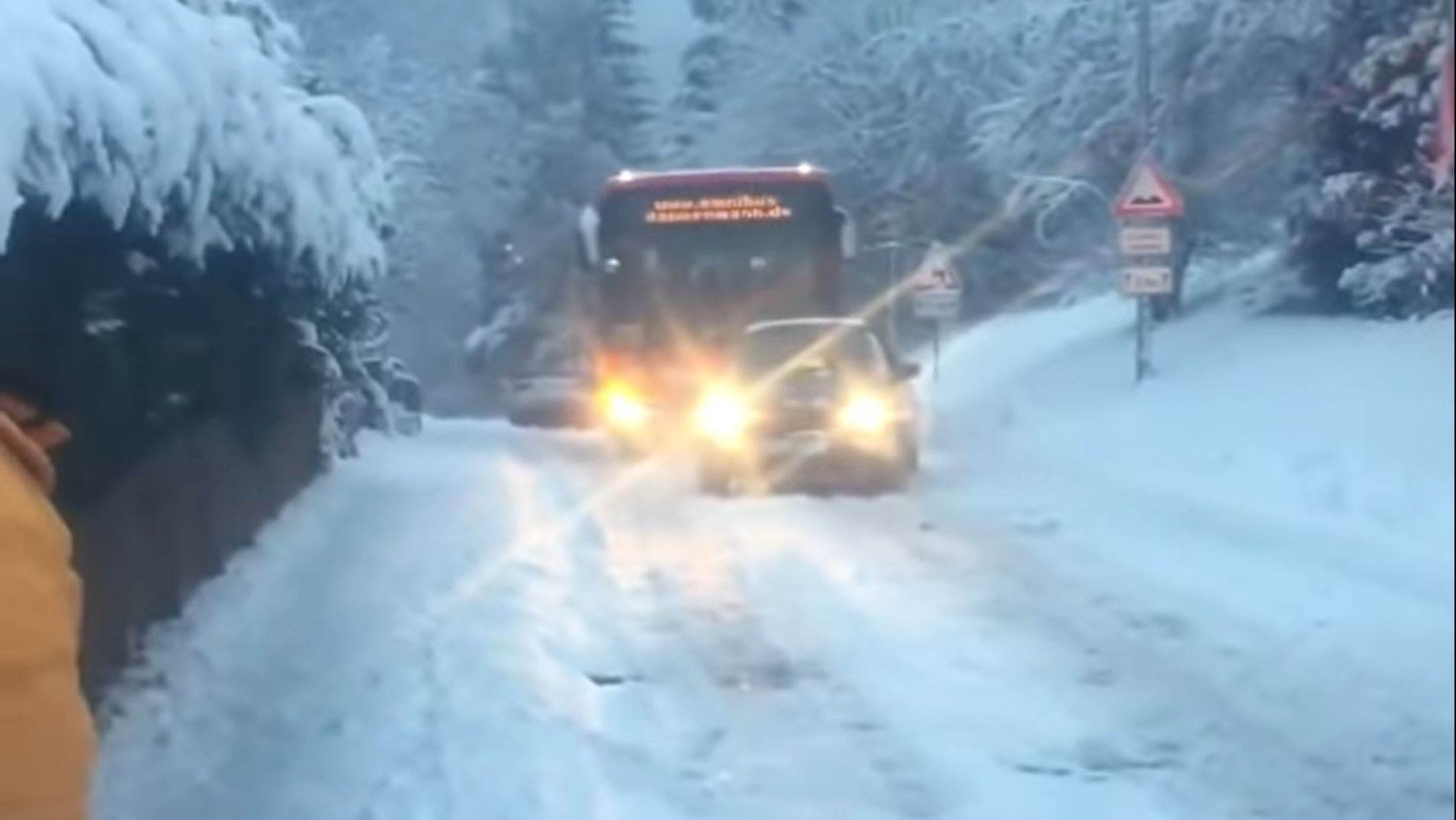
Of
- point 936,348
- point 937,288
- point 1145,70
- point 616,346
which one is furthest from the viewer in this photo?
point 936,348

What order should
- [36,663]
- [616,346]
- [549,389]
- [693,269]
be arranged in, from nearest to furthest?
[36,663], [549,389], [616,346], [693,269]

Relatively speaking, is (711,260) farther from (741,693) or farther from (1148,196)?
(1148,196)

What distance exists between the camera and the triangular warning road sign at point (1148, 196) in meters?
9.05

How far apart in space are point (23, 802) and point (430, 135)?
483 cm

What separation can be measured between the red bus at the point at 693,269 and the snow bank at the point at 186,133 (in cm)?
126

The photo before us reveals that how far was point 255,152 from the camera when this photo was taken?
11.2 meters

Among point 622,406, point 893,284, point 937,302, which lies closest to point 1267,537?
point 937,302

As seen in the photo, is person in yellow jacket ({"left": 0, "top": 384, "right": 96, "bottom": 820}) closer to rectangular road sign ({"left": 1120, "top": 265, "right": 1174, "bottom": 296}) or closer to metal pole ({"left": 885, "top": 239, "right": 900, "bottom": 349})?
rectangular road sign ({"left": 1120, "top": 265, "right": 1174, "bottom": 296})

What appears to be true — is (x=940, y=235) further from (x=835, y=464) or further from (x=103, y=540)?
(x=835, y=464)

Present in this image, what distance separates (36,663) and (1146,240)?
252 inches

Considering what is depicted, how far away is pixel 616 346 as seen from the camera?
604 inches

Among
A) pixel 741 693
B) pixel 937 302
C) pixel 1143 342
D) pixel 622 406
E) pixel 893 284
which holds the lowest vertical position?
pixel 622 406

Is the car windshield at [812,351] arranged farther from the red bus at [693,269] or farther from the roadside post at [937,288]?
the roadside post at [937,288]

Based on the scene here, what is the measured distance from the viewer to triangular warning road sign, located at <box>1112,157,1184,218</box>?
29.7ft
